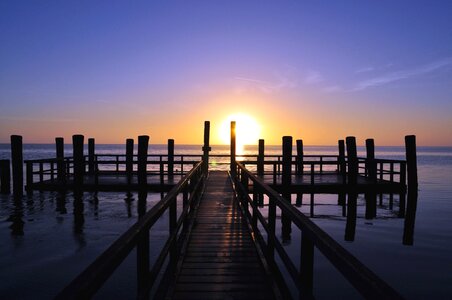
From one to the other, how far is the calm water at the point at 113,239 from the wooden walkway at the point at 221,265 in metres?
2.04

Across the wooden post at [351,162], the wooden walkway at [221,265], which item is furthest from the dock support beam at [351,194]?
the wooden walkway at [221,265]

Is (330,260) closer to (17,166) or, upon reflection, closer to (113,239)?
(113,239)

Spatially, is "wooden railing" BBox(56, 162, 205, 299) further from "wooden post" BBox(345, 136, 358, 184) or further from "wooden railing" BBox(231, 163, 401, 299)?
"wooden post" BBox(345, 136, 358, 184)

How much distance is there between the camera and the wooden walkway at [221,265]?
4.00 m

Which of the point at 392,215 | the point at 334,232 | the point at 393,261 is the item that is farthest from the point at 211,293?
the point at 392,215

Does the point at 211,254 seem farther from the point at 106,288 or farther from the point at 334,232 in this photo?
the point at 334,232

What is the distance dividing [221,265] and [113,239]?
246 inches

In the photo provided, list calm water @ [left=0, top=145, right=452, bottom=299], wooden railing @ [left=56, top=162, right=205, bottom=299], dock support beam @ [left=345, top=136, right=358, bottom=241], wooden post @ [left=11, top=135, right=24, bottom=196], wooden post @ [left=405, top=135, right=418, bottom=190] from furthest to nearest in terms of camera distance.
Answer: wooden post @ [left=11, top=135, right=24, bottom=196]
wooden post @ [left=405, top=135, right=418, bottom=190]
dock support beam @ [left=345, top=136, right=358, bottom=241]
calm water @ [left=0, top=145, right=452, bottom=299]
wooden railing @ [left=56, top=162, right=205, bottom=299]

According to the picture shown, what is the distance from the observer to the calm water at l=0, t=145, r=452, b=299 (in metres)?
7.08

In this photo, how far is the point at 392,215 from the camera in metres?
14.0

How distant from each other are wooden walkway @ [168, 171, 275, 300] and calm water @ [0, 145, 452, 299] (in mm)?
2041

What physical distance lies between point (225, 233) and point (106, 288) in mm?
2698

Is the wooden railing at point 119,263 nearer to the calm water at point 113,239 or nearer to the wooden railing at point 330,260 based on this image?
the wooden railing at point 330,260

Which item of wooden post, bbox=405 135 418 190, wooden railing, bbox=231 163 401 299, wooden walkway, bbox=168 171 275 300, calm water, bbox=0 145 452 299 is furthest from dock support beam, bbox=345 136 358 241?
wooden railing, bbox=231 163 401 299
